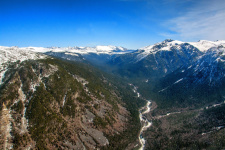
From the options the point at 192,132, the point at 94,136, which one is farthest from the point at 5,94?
the point at 192,132

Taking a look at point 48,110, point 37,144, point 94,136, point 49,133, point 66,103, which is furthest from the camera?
point 66,103

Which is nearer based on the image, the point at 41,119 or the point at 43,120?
the point at 41,119

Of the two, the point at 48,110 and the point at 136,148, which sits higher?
the point at 48,110

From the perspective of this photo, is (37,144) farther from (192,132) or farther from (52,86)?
(192,132)

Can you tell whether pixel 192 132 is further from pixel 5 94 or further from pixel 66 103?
pixel 5 94

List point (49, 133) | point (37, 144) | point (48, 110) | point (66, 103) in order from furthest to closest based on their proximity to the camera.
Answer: point (66, 103) < point (48, 110) < point (49, 133) < point (37, 144)

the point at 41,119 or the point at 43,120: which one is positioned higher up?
the point at 41,119

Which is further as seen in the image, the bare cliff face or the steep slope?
the steep slope

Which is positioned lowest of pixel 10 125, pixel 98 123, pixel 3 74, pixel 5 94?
pixel 98 123

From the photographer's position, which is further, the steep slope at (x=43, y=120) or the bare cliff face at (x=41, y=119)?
the steep slope at (x=43, y=120)

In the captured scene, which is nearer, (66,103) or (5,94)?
(5,94)
